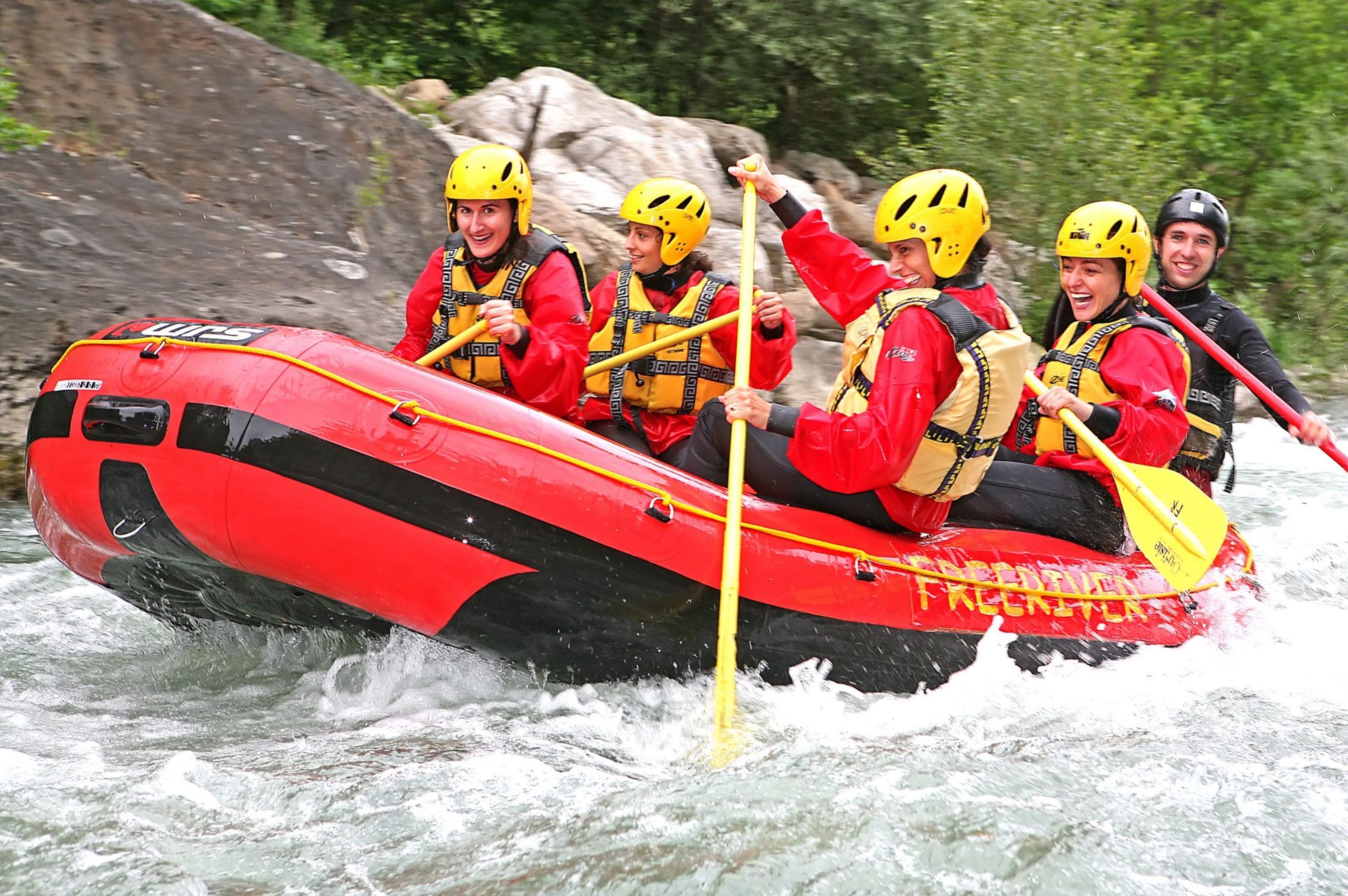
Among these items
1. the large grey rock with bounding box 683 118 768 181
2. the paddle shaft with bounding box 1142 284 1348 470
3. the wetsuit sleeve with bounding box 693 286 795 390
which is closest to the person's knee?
the wetsuit sleeve with bounding box 693 286 795 390

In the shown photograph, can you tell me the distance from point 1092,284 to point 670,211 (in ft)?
5.08

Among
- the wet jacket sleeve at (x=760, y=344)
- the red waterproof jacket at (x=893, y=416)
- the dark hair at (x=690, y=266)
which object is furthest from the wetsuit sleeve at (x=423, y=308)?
the red waterproof jacket at (x=893, y=416)

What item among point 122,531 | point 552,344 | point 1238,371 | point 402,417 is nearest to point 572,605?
point 402,417

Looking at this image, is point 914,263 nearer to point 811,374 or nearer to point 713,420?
point 713,420

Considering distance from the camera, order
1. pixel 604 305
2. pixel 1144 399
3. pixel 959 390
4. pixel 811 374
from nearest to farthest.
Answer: pixel 959 390, pixel 1144 399, pixel 604 305, pixel 811 374

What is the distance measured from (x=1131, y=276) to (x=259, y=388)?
293cm

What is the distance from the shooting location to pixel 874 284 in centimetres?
471

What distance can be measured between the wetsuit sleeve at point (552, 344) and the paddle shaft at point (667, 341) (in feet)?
0.95

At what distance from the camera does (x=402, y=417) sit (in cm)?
347

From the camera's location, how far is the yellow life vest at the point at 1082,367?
14.3ft

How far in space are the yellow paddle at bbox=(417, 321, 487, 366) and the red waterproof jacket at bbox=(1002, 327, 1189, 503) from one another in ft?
6.14

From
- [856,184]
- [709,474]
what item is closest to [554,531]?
[709,474]

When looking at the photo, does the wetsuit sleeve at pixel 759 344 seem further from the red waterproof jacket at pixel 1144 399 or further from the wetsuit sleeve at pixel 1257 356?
the wetsuit sleeve at pixel 1257 356

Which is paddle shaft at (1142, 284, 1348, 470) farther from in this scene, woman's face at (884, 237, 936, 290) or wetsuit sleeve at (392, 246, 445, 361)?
wetsuit sleeve at (392, 246, 445, 361)
